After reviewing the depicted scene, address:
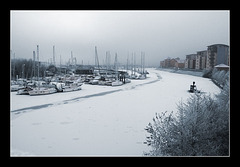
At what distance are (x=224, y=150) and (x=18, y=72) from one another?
36.3 metres

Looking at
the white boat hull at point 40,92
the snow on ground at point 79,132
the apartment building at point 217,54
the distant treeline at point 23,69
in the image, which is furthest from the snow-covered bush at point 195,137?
the apartment building at point 217,54

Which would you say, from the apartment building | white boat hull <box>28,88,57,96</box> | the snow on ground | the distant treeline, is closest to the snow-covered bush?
the snow on ground

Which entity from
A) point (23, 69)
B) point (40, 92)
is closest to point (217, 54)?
point (40, 92)

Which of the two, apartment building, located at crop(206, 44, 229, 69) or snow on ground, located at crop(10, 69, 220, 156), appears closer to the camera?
snow on ground, located at crop(10, 69, 220, 156)

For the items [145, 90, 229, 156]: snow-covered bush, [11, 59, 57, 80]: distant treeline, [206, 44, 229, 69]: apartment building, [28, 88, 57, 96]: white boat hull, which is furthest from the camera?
[206, 44, 229, 69]: apartment building

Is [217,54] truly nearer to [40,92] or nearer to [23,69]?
[40,92]

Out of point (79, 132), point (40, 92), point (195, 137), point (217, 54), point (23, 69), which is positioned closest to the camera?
point (195, 137)

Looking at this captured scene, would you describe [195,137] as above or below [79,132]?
above

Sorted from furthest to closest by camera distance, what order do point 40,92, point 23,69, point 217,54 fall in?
point 217,54 < point 23,69 < point 40,92

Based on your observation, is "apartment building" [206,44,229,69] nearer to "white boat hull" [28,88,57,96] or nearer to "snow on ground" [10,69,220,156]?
"snow on ground" [10,69,220,156]

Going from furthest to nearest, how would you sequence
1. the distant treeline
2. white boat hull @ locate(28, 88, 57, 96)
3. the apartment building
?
the apartment building → the distant treeline → white boat hull @ locate(28, 88, 57, 96)

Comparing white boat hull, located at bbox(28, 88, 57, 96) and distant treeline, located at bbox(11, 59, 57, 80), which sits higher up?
distant treeline, located at bbox(11, 59, 57, 80)
